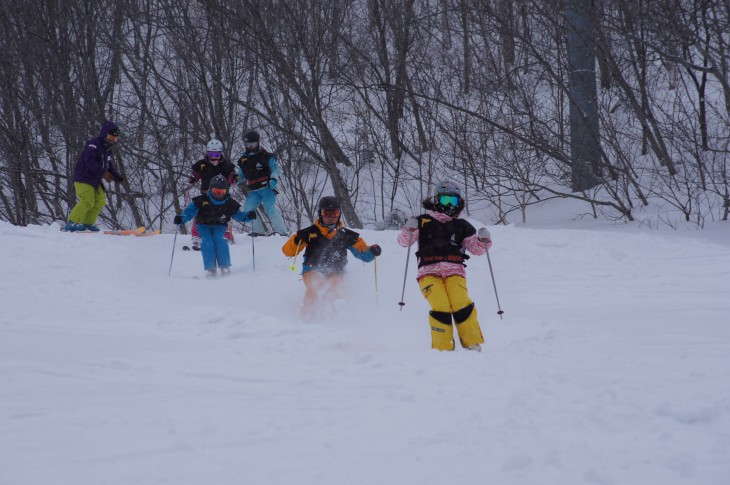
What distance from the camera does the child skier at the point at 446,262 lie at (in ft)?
16.4

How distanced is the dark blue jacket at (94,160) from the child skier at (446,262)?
628 cm

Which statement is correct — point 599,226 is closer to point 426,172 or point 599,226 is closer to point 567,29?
point 567,29

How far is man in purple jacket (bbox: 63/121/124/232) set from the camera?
9703mm

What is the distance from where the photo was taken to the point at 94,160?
9727 millimetres


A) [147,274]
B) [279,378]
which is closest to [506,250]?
[147,274]

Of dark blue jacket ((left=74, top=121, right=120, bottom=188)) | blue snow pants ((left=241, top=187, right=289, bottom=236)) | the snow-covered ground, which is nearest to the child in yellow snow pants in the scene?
the snow-covered ground

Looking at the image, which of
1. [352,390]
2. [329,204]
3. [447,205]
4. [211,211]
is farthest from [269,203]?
[352,390]

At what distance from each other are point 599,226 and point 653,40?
3.58m

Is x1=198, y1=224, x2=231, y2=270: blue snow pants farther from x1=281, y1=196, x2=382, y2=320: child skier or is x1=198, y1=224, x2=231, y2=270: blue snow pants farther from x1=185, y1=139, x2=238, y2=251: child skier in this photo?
x1=281, y1=196, x2=382, y2=320: child skier

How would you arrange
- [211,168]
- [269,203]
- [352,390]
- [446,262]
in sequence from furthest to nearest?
[269,203], [211,168], [446,262], [352,390]

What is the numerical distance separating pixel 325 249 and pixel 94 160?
17.0 ft

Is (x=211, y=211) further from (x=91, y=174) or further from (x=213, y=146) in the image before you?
(x=91, y=174)

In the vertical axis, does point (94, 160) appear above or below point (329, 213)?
above

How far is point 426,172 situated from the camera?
53.4ft
